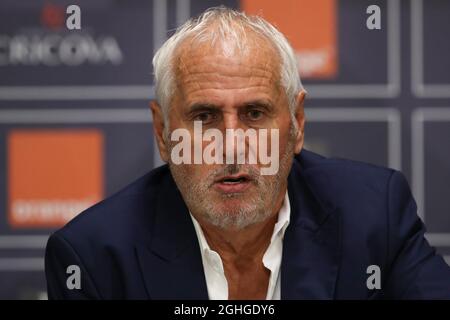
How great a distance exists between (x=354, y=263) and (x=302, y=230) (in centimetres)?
11

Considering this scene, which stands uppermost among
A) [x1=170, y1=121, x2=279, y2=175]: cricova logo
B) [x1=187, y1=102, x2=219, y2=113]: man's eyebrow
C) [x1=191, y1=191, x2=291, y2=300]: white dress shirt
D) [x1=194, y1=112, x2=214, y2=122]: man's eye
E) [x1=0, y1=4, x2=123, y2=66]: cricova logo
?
[x1=0, y1=4, x2=123, y2=66]: cricova logo

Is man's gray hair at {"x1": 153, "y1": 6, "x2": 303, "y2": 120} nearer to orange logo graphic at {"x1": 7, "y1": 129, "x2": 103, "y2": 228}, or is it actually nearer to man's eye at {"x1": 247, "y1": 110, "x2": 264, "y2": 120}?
man's eye at {"x1": 247, "y1": 110, "x2": 264, "y2": 120}

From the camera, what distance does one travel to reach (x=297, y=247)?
1.36 metres

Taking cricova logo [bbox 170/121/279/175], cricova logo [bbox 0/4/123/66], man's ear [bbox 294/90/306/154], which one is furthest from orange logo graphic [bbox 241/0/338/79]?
cricova logo [bbox 170/121/279/175]

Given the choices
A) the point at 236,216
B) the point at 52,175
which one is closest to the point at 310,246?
the point at 236,216

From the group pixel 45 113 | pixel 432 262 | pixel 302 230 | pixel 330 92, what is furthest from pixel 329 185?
pixel 45 113

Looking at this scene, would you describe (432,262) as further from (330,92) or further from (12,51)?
(12,51)

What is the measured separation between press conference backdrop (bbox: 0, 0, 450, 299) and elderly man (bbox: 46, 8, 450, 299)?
23.5 inches

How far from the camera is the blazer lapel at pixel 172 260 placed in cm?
132

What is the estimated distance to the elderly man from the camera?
4.30 ft

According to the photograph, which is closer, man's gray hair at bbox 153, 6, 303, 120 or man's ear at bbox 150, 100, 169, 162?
man's gray hair at bbox 153, 6, 303, 120

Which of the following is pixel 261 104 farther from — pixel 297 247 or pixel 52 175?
pixel 52 175
